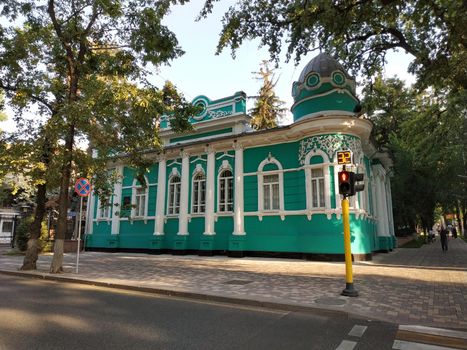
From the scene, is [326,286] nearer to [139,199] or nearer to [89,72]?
[89,72]

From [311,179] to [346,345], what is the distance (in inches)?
469

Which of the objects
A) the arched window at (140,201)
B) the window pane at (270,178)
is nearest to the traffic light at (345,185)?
the window pane at (270,178)

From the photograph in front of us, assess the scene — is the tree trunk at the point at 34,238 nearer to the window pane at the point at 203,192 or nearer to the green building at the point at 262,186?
the green building at the point at 262,186

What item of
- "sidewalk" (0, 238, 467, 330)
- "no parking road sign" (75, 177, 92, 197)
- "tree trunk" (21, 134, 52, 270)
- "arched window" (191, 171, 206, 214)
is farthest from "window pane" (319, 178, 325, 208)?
"tree trunk" (21, 134, 52, 270)

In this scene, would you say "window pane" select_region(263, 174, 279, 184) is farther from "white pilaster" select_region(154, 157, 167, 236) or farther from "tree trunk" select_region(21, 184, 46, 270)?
"tree trunk" select_region(21, 184, 46, 270)

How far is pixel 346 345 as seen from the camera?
4.63m

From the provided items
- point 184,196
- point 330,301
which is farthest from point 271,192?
point 330,301

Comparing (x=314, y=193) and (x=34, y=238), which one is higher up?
(x=314, y=193)

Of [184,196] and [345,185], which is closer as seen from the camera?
[345,185]

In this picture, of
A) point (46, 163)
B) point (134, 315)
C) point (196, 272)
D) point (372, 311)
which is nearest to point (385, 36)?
point (372, 311)

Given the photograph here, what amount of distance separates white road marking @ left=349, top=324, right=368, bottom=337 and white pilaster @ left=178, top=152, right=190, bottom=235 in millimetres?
14596

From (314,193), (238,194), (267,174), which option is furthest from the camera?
(238,194)

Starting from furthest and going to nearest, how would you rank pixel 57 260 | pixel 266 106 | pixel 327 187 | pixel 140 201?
pixel 266 106
pixel 140 201
pixel 327 187
pixel 57 260

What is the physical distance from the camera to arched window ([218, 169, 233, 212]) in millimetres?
18562
